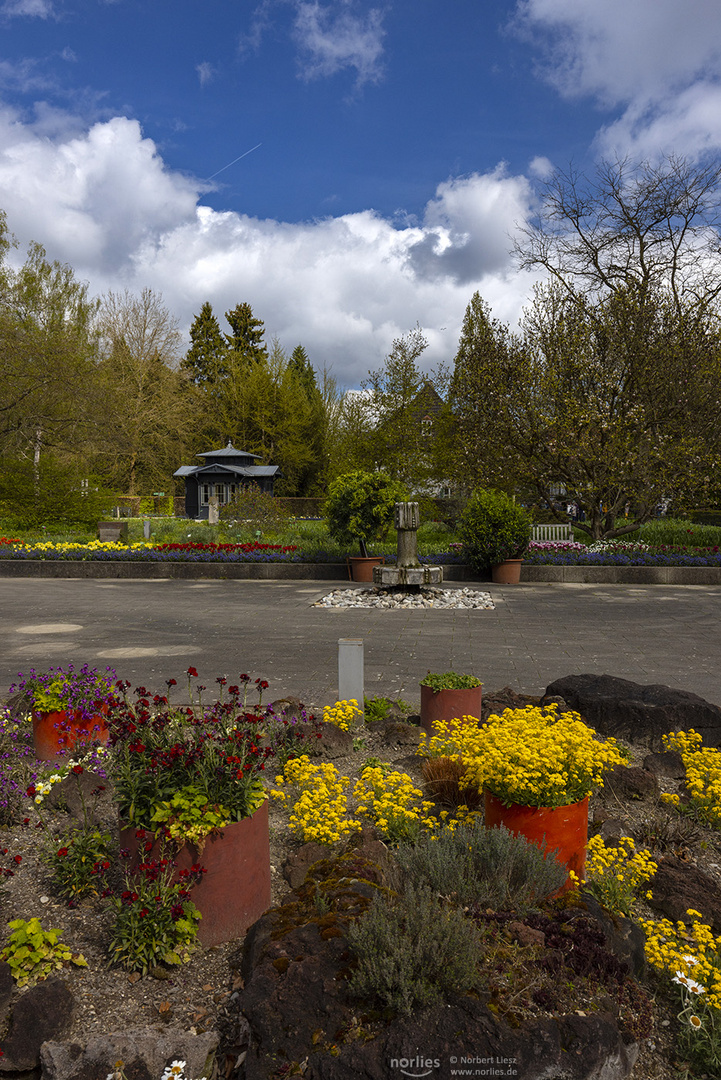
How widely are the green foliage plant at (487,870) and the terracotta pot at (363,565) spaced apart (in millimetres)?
11324

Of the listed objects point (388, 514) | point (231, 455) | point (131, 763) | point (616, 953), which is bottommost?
point (616, 953)

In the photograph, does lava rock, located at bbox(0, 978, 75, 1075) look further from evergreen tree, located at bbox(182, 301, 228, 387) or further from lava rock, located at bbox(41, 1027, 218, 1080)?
evergreen tree, located at bbox(182, 301, 228, 387)

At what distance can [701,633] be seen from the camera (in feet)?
29.2

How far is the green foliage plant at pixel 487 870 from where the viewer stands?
94.8 inches

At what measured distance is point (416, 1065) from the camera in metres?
1.73

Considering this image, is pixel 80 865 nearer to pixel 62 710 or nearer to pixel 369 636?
pixel 62 710

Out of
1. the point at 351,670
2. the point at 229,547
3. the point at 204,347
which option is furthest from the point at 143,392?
the point at 351,670

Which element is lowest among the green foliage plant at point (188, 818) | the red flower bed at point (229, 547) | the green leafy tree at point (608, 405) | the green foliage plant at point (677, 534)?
the green foliage plant at point (188, 818)

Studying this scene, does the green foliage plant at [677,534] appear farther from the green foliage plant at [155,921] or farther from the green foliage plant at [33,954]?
the green foliage plant at [33,954]

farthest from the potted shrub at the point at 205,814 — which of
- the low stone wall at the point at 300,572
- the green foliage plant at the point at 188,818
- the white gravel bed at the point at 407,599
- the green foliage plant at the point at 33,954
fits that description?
the low stone wall at the point at 300,572

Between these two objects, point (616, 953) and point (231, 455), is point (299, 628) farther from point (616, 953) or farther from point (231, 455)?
point (231, 455)

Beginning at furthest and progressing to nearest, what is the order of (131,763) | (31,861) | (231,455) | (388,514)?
(231,455) → (388,514) → (31,861) → (131,763)

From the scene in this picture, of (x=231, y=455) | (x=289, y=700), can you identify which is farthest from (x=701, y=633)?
(x=231, y=455)

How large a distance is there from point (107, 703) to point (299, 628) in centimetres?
594
